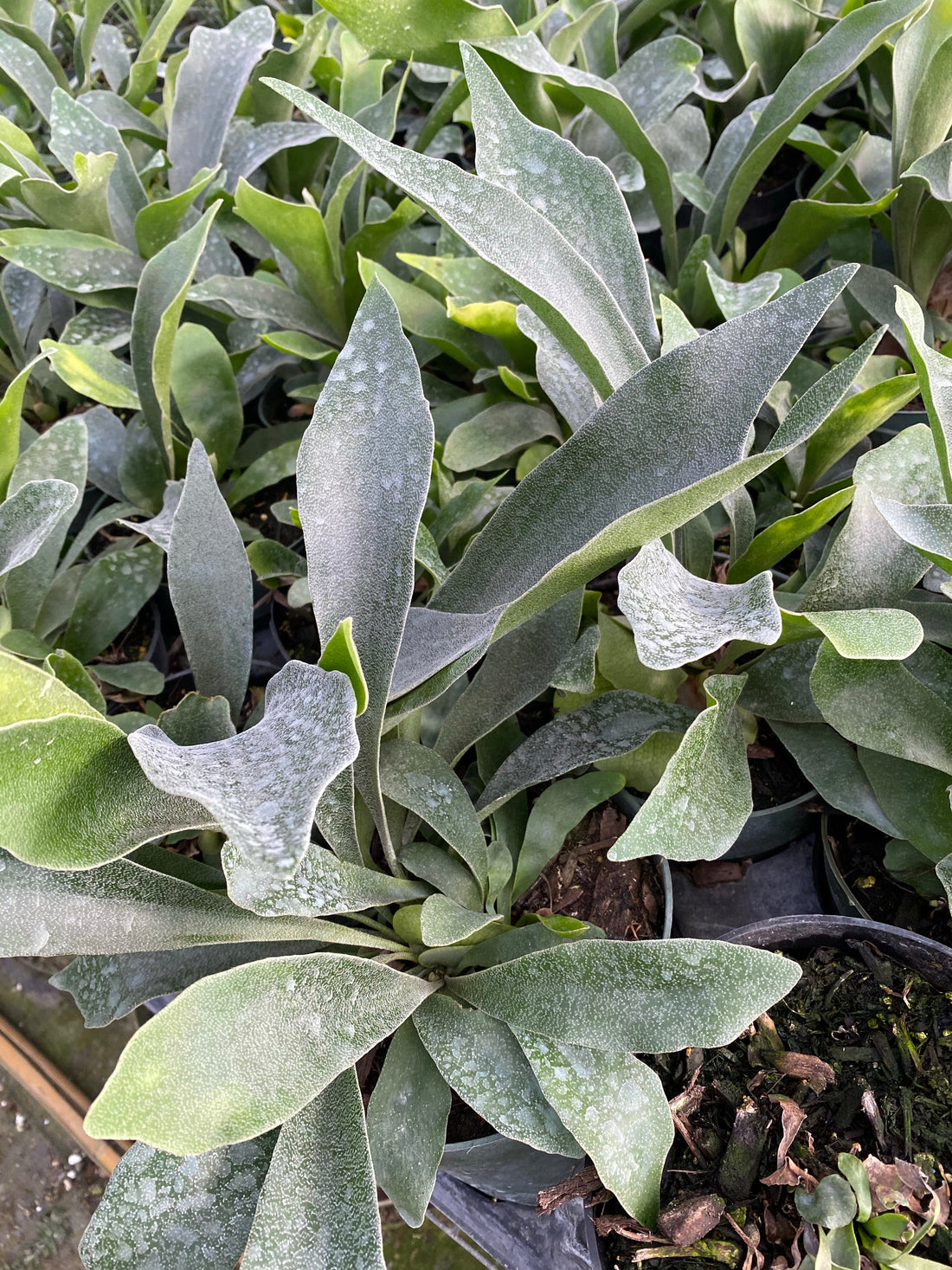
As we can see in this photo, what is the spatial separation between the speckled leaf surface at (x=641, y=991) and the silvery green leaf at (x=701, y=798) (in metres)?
0.06

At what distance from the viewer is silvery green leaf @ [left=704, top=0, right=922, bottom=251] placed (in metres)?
0.79

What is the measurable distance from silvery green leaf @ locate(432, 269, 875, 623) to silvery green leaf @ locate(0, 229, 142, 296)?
67 cm

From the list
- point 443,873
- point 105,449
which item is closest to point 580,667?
point 443,873

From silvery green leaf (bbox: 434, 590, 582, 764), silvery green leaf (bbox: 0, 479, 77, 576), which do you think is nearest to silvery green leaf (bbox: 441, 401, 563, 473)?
silvery green leaf (bbox: 434, 590, 582, 764)

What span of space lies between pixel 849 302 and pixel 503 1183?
0.95m

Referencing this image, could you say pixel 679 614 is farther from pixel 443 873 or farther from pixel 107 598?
pixel 107 598

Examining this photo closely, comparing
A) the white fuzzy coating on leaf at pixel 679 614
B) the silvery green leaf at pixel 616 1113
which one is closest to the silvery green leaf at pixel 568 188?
the white fuzzy coating on leaf at pixel 679 614

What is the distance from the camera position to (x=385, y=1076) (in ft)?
2.09

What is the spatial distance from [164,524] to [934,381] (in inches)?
25.5

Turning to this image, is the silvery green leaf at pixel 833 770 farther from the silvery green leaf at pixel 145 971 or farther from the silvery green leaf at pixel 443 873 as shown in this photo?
the silvery green leaf at pixel 145 971

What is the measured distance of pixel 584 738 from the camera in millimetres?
693

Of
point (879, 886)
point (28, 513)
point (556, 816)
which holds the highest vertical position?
point (28, 513)

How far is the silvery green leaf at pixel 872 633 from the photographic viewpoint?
0.50m

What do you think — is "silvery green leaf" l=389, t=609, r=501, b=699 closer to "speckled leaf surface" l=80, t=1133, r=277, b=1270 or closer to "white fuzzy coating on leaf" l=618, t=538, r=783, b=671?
"white fuzzy coating on leaf" l=618, t=538, r=783, b=671
